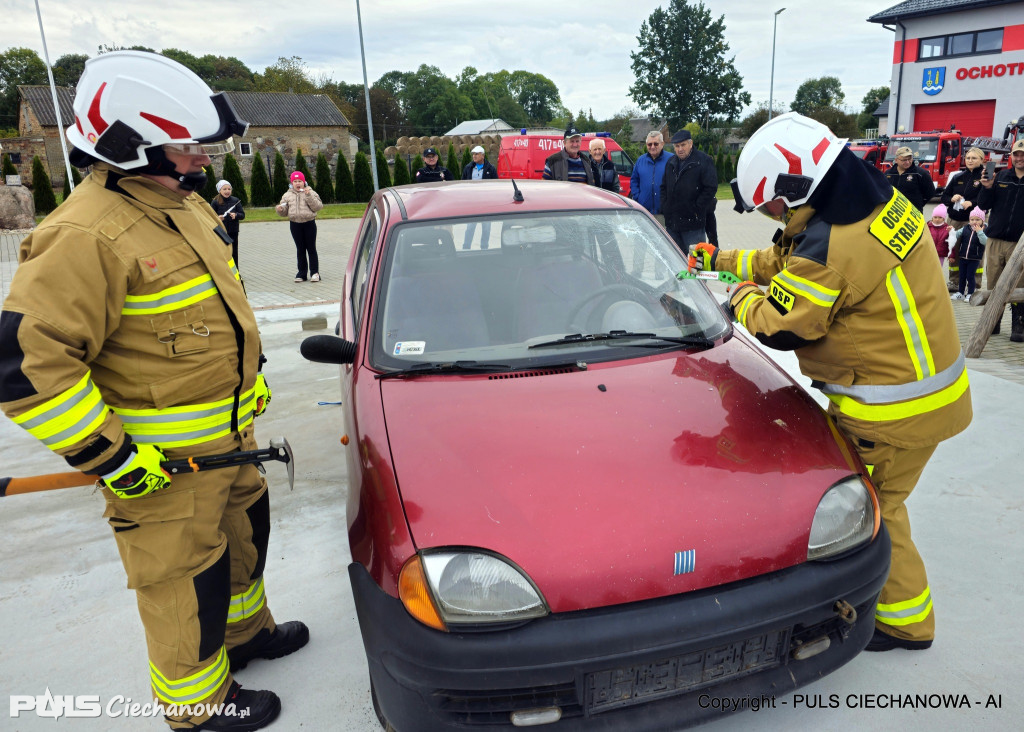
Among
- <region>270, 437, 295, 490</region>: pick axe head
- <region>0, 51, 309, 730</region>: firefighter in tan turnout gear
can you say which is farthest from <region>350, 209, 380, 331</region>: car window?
<region>0, 51, 309, 730</region>: firefighter in tan turnout gear

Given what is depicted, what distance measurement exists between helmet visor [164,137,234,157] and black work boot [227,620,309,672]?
166 cm

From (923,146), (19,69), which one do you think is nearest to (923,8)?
(923,146)

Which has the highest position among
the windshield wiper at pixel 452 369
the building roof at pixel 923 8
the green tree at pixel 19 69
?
the green tree at pixel 19 69

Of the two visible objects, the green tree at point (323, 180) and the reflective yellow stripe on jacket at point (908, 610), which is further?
the green tree at point (323, 180)

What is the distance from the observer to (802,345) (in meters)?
2.47

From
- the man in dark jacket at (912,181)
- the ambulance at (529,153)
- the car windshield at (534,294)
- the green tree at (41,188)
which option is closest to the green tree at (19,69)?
the green tree at (41,188)

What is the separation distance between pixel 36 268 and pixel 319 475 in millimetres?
2496

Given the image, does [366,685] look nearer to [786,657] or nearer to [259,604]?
[259,604]

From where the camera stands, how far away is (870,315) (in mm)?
2342

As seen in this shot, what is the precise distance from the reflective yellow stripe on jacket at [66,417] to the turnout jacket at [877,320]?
203cm

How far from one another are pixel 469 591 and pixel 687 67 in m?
71.3

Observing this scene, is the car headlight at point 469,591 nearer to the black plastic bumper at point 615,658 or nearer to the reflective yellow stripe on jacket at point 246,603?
the black plastic bumper at point 615,658

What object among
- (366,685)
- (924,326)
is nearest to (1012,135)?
(924,326)

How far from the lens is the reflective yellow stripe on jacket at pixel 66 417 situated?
171 centimetres
